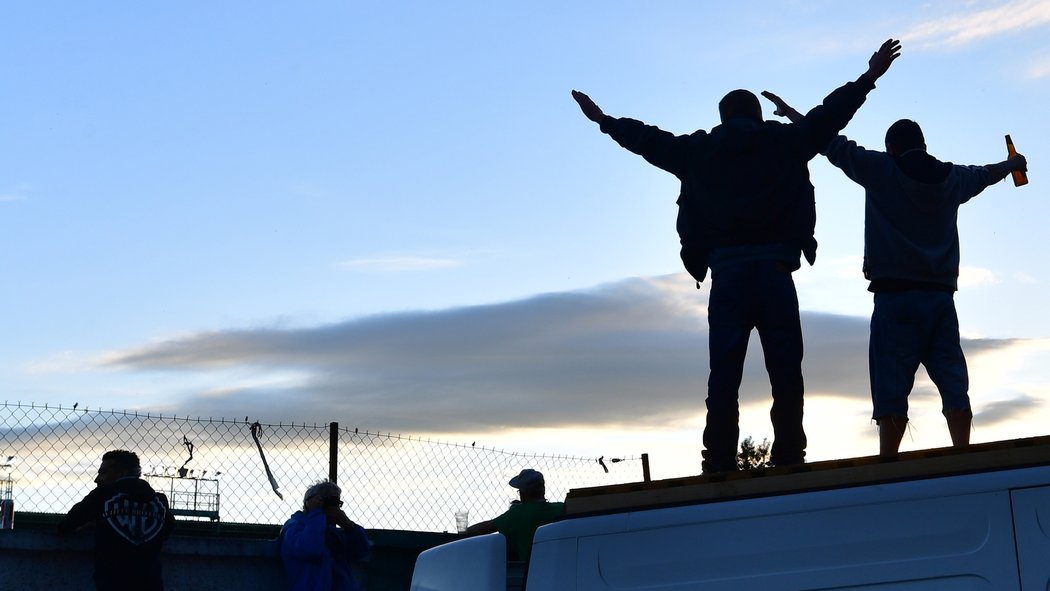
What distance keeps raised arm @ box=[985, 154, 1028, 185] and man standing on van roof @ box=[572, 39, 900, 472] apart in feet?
2.84

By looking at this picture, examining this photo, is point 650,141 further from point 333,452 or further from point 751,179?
point 333,452

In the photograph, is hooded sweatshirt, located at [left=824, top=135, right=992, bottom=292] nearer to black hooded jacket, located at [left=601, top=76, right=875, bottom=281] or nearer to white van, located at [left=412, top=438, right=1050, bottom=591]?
black hooded jacket, located at [left=601, top=76, right=875, bottom=281]

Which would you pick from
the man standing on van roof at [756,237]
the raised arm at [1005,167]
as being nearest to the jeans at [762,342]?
the man standing on van roof at [756,237]

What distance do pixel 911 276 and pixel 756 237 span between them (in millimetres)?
845

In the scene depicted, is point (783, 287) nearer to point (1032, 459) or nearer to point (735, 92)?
point (735, 92)

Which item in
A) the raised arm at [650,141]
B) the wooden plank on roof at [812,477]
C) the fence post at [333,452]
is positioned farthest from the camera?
the fence post at [333,452]

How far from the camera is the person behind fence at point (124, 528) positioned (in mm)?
6957

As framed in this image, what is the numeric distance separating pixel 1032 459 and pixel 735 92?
304cm

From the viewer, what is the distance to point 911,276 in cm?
562

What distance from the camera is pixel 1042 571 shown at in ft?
9.28

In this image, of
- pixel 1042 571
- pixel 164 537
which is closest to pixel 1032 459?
pixel 1042 571

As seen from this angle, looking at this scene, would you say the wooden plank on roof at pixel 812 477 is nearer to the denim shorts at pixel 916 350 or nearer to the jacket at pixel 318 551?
the denim shorts at pixel 916 350

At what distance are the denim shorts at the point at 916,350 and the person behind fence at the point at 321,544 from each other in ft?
11.7

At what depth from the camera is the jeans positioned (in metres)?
5.16
